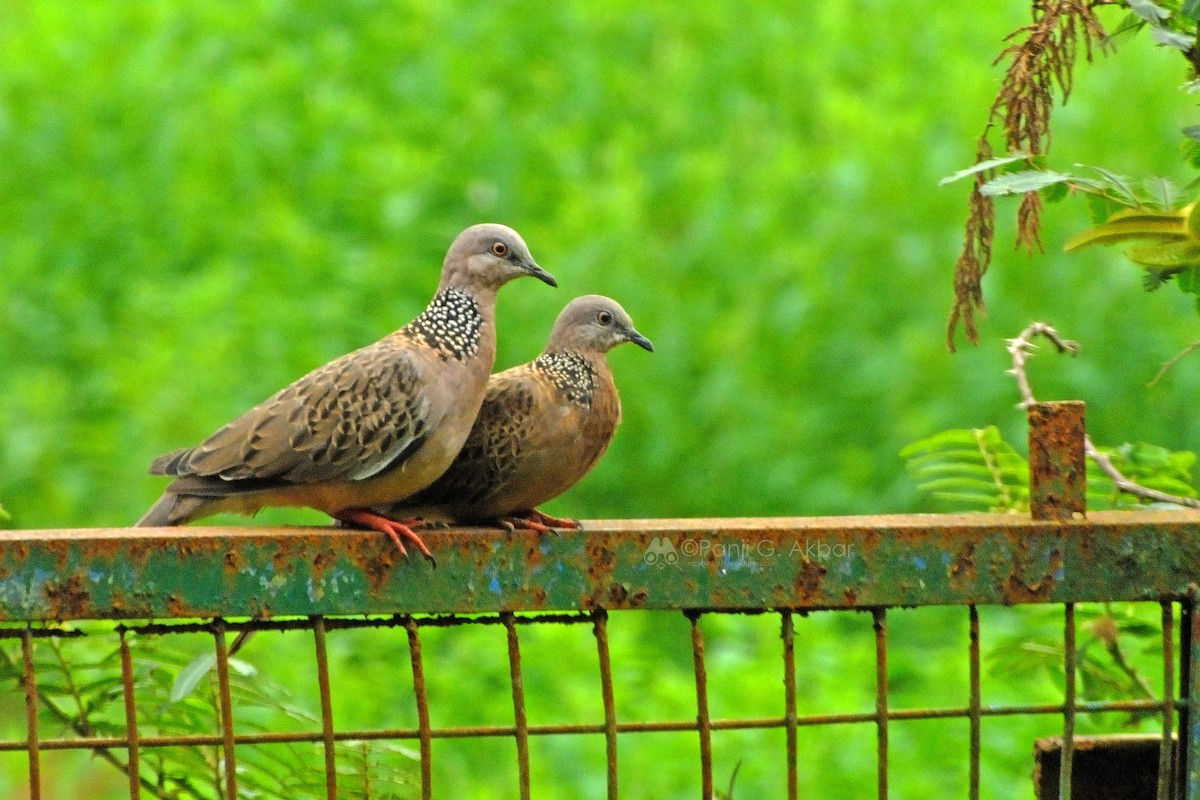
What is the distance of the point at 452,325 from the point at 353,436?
31cm

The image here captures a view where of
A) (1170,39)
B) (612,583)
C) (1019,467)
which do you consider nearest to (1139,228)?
(1170,39)

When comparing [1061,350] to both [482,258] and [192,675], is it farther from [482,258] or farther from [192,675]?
[192,675]

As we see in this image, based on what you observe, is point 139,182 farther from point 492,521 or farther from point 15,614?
point 15,614

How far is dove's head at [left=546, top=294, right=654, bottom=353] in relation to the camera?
Result: 11.8 ft

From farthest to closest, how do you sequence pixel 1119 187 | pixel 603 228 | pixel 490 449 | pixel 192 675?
pixel 603 228
pixel 490 449
pixel 192 675
pixel 1119 187

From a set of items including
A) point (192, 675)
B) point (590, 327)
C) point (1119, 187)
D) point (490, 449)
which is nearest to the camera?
point (1119, 187)

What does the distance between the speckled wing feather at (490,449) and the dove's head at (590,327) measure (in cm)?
20

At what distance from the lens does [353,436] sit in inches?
122

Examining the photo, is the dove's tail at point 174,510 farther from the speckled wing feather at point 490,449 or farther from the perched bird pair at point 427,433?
the speckled wing feather at point 490,449

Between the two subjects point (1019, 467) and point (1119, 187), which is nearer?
point (1119, 187)

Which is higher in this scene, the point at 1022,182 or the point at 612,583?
the point at 1022,182

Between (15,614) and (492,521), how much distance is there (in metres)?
1.12

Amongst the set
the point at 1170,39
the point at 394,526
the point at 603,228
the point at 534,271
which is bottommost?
the point at 394,526

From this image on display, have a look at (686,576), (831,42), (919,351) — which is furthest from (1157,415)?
(686,576)
